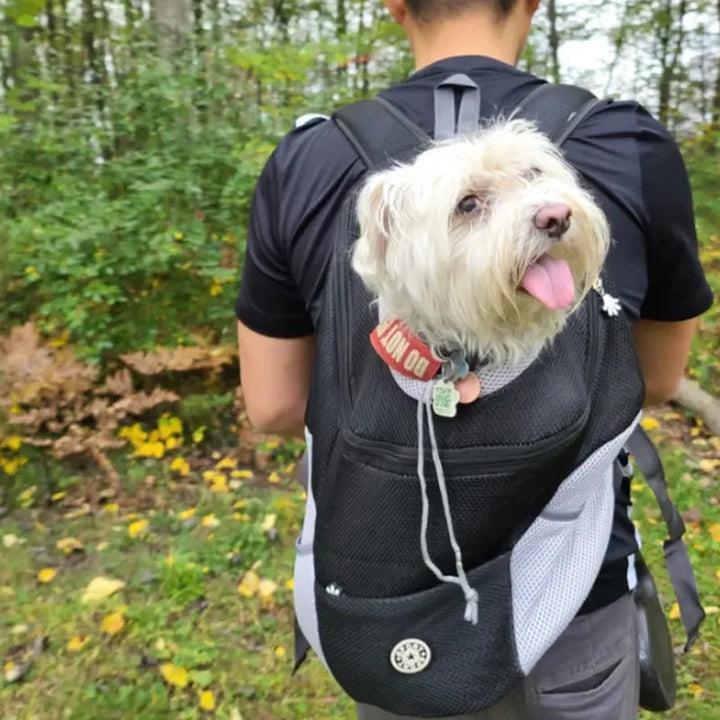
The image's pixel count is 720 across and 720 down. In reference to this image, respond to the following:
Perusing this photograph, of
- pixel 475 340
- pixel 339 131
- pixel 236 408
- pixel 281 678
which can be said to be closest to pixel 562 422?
pixel 475 340

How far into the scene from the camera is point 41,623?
10.8 ft

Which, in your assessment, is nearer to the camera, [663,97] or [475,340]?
[475,340]

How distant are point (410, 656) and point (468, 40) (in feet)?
3.59

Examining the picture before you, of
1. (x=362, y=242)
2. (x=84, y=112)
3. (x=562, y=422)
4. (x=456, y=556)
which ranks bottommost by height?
(x=84, y=112)

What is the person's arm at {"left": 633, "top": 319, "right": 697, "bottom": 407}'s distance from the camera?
1563 millimetres

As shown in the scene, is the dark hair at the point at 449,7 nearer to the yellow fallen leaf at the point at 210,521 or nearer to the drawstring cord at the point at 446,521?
the drawstring cord at the point at 446,521

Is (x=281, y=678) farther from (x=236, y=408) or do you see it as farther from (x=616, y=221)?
(x=616, y=221)

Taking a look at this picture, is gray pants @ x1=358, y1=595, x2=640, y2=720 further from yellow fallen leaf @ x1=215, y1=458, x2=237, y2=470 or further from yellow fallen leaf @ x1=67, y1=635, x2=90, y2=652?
yellow fallen leaf @ x1=215, y1=458, x2=237, y2=470

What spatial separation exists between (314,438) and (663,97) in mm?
8401

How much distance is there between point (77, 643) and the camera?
315 centimetres

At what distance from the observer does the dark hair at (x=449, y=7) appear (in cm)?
135

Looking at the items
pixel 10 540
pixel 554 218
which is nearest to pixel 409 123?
pixel 554 218

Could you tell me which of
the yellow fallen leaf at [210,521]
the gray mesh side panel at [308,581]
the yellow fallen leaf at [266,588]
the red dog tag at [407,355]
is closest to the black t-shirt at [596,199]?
the red dog tag at [407,355]

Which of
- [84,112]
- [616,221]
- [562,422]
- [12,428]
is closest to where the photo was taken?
[562,422]
